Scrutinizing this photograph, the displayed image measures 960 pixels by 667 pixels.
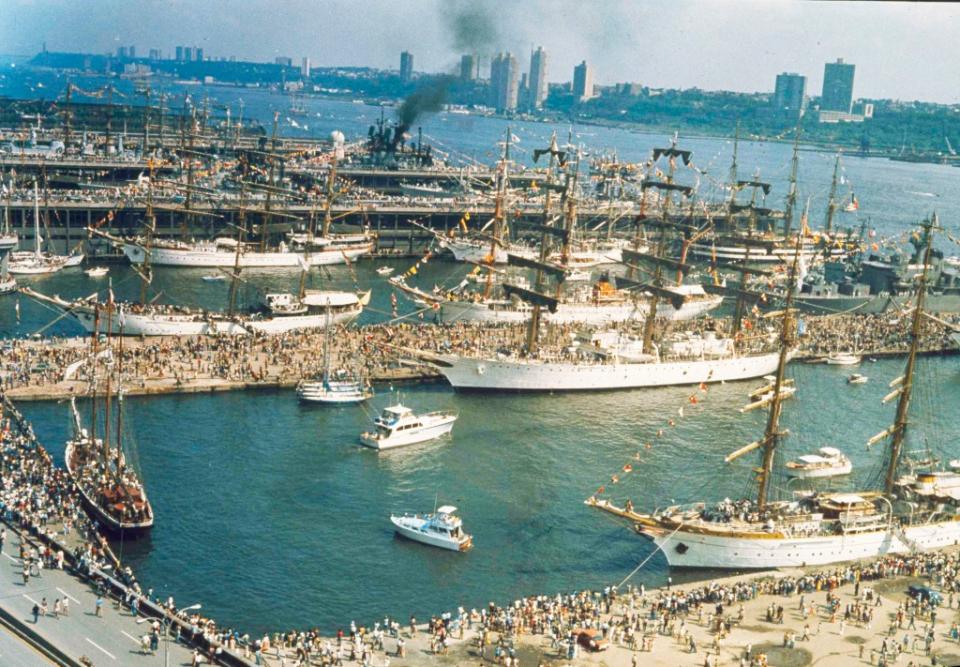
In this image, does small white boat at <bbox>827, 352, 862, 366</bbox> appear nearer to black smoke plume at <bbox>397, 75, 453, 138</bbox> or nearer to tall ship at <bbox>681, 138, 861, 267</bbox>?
tall ship at <bbox>681, 138, 861, 267</bbox>

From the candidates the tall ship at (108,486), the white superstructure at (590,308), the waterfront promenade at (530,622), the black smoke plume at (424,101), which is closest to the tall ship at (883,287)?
the white superstructure at (590,308)

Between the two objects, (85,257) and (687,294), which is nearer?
(687,294)

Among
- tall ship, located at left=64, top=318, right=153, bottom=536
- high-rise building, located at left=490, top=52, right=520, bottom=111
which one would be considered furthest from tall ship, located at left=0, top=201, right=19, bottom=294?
high-rise building, located at left=490, top=52, right=520, bottom=111

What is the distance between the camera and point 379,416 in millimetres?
44281

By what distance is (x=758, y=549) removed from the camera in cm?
3344

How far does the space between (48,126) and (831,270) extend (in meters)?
79.9

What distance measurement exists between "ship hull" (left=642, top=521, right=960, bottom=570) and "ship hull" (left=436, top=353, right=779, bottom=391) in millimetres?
16893

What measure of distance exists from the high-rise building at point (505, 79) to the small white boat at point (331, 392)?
5575 inches

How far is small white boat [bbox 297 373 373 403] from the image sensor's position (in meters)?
45.5

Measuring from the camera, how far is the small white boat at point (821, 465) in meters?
41.0

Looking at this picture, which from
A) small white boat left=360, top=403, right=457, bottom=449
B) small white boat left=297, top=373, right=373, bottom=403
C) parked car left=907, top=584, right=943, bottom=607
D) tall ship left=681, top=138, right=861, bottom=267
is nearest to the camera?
parked car left=907, top=584, right=943, bottom=607

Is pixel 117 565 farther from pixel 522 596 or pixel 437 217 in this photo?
pixel 437 217

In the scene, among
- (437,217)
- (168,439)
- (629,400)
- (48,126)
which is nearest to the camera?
(168,439)

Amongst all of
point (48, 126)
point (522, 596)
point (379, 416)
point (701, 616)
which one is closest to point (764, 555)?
point (701, 616)
